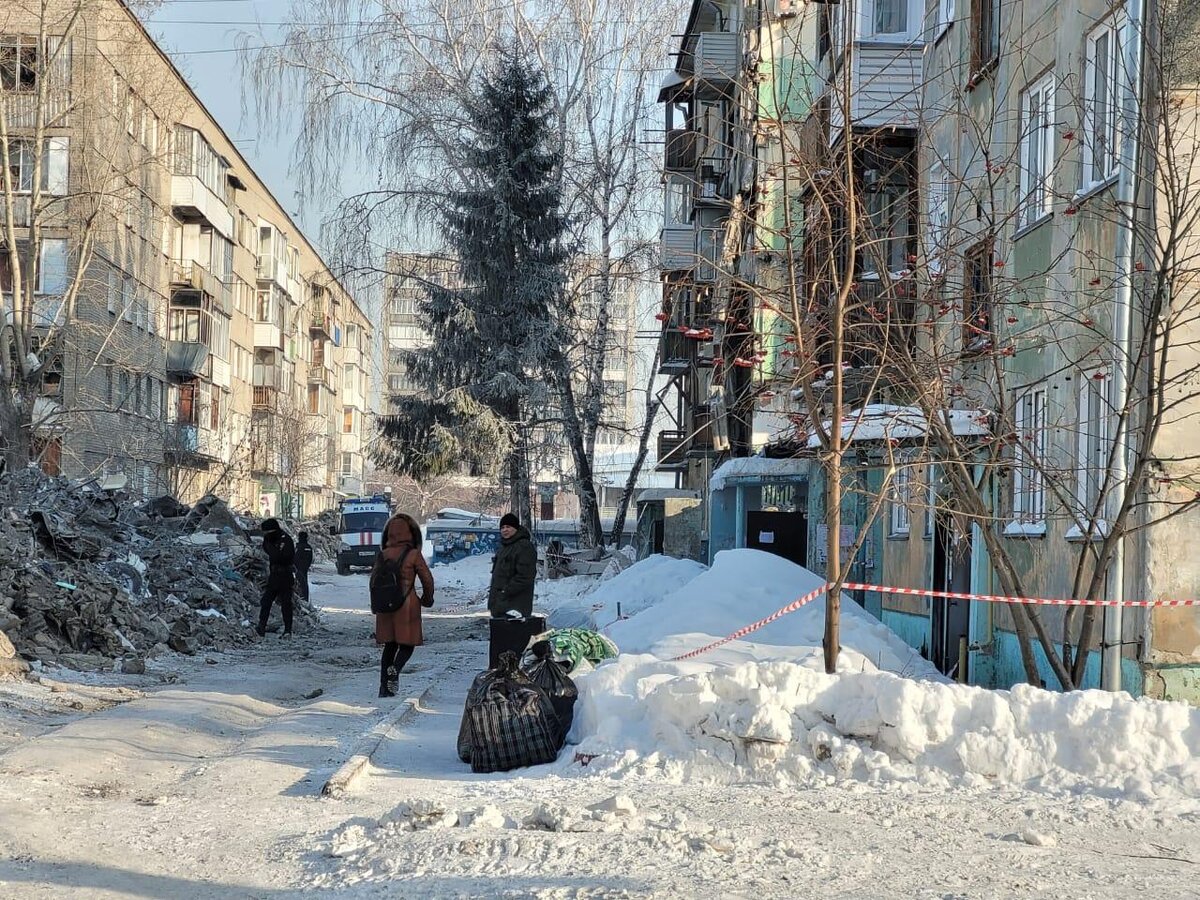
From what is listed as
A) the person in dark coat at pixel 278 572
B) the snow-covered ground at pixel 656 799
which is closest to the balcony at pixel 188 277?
the person in dark coat at pixel 278 572

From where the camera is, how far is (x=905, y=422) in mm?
11234

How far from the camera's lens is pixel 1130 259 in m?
12.4

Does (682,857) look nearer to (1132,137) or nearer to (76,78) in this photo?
(1132,137)

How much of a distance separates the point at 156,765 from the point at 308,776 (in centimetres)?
112

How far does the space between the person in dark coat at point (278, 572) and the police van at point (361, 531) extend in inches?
1062

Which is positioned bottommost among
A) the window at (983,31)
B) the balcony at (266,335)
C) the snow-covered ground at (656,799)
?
the snow-covered ground at (656,799)

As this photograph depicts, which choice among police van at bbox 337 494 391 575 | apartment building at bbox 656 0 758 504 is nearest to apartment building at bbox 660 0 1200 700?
apartment building at bbox 656 0 758 504

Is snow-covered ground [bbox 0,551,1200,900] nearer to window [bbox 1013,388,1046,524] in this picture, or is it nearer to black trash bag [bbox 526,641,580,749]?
black trash bag [bbox 526,641,580,749]

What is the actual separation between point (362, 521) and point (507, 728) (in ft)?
142

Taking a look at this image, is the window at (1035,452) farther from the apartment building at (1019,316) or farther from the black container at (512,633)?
the black container at (512,633)

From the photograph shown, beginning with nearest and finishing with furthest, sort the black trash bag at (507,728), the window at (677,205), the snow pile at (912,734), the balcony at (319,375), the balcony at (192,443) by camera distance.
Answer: the snow pile at (912,734) → the black trash bag at (507,728) → the window at (677,205) → the balcony at (192,443) → the balcony at (319,375)

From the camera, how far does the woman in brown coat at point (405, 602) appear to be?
1333 centimetres

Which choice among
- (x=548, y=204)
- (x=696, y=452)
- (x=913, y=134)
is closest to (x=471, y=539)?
(x=696, y=452)

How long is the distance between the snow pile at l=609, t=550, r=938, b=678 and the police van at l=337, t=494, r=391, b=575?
32.2m
